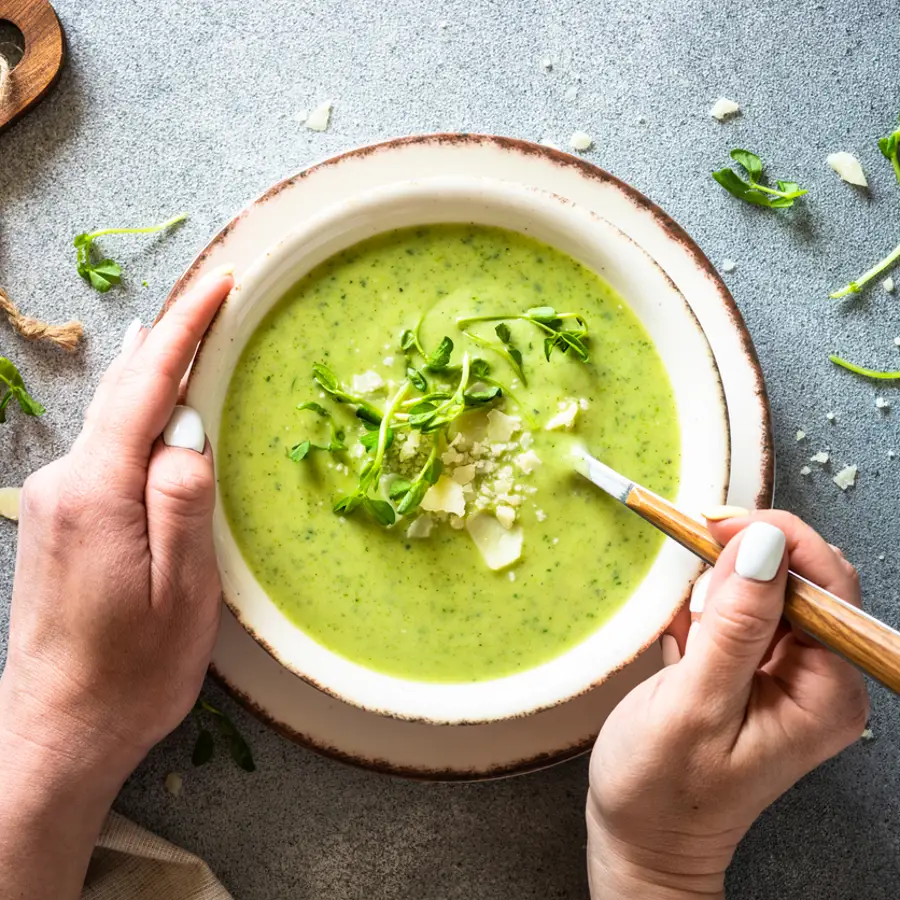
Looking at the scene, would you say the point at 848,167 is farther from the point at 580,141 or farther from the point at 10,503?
the point at 10,503

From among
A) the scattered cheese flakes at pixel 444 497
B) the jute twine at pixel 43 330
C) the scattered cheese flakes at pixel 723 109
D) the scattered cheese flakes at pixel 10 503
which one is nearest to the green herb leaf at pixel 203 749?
the scattered cheese flakes at pixel 10 503

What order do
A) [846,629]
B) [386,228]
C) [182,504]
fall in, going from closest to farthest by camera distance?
[846,629] → [182,504] → [386,228]

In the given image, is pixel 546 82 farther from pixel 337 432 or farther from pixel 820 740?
pixel 820 740

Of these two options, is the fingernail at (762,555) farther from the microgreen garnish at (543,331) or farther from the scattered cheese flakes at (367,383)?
the scattered cheese flakes at (367,383)

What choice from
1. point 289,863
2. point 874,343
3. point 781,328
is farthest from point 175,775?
point 874,343

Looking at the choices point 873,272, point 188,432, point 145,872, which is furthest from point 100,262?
point 873,272

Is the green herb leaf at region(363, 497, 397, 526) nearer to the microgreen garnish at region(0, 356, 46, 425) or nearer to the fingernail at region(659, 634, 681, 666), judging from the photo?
the fingernail at region(659, 634, 681, 666)
